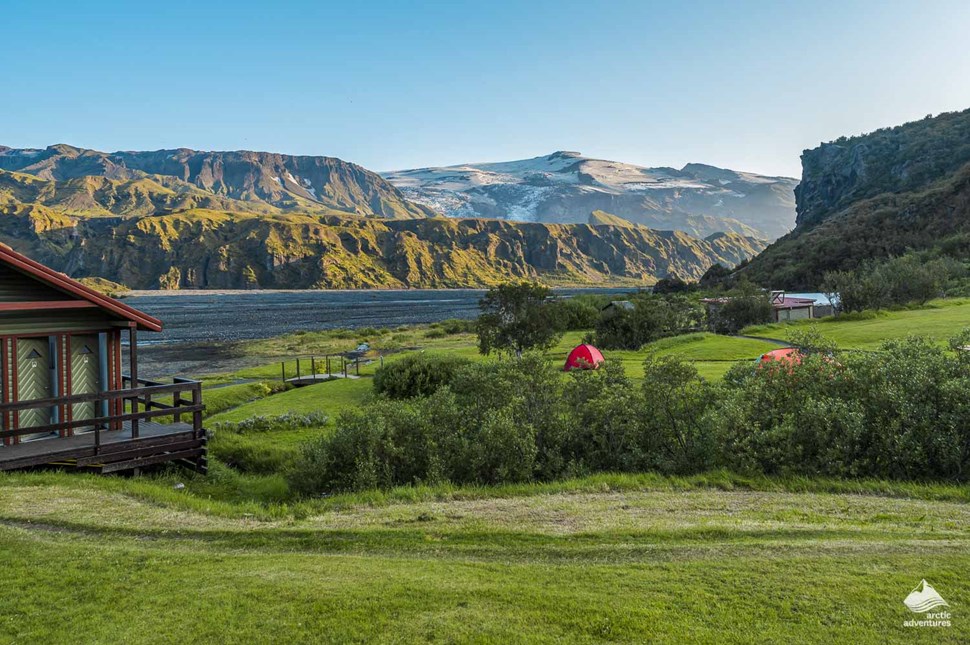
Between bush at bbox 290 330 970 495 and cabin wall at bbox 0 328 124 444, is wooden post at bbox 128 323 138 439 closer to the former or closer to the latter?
cabin wall at bbox 0 328 124 444

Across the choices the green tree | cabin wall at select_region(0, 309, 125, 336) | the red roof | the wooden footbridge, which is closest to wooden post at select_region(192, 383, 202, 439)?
the red roof

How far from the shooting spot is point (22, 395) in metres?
16.2

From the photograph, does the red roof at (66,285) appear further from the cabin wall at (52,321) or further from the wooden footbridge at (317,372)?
the wooden footbridge at (317,372)

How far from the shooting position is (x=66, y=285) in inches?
643

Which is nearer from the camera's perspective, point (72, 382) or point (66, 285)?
point (66, 285)

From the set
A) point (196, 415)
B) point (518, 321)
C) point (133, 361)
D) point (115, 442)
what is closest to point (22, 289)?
point (133, 361)

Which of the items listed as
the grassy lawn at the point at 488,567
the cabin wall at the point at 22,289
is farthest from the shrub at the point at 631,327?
the cabin wall at the point at 22,289

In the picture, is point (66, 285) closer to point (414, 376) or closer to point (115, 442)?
point (115, 442)

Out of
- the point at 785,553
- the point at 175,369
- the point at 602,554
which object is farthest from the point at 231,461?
the point at 175,369

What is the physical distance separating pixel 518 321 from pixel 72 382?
2554 centimetres

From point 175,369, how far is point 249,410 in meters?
34.4

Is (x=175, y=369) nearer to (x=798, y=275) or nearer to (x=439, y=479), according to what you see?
(x=439, y=479)

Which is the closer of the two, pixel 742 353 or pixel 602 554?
pixel 602 554

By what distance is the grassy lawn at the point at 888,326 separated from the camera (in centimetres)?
3755
